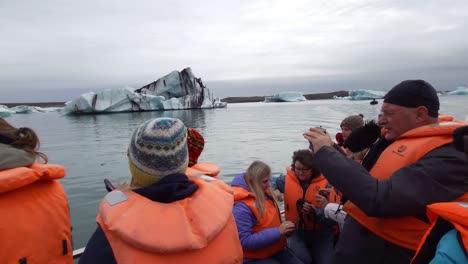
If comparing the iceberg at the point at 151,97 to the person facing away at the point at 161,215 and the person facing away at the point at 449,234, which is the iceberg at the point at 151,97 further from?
the person facing away at the point at 449,234

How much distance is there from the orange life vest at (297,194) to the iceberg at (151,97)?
92.8 feet

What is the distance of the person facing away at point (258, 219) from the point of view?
7.52ft

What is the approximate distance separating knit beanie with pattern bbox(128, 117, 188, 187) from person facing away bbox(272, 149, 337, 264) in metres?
1.84

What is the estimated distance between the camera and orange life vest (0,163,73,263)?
1.50 meters

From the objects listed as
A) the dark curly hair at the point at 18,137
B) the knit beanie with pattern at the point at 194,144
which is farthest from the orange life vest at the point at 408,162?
the dark curly hair at the point at 18,137

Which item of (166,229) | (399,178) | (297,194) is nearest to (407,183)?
(399,178)

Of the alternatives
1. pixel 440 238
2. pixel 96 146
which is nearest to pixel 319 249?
pixel 440 238

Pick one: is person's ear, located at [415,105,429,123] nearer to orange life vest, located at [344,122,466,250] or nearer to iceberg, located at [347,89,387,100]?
orange life vest, located at [344,122,466,250]

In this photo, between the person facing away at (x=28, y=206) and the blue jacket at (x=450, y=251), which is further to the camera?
the person facing away at (x=28, y=206)

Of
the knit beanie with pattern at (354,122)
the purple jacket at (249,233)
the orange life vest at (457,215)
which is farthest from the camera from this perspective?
the knit beanie with pattern at (354,122)

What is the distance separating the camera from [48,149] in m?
13.6

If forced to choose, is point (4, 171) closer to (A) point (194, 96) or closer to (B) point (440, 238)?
(B) point (440, 238)

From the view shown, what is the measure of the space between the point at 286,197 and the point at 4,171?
214 centimetres

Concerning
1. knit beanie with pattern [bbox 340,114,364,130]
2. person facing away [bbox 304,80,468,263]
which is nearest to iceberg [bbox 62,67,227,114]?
knit beanie with pattern [bbox 340,114,364,130]
